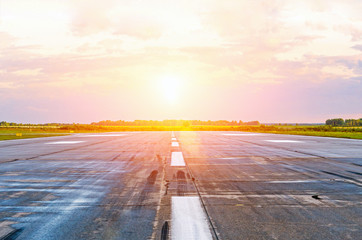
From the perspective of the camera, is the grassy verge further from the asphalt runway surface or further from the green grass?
the asphalt runway surface

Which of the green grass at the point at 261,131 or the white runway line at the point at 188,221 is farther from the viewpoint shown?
the green grass at the point at 261,131

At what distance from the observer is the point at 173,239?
3.08 metres

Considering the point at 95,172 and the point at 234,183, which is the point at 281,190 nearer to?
the point at 234,183

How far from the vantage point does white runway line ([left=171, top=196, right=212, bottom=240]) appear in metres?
3.20

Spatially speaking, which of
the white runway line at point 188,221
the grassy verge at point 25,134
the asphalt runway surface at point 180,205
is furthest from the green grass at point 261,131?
the white runway line at point 188,221

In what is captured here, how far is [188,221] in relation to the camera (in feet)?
12.0

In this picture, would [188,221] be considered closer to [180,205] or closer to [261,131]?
[180,205]

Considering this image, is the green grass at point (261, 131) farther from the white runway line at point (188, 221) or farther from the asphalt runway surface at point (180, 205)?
the white runway line at point (188, 221)

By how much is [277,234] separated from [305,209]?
1206 millimetres

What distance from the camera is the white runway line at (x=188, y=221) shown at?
3197 millimetres

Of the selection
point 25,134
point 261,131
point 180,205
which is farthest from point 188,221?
point 261,131

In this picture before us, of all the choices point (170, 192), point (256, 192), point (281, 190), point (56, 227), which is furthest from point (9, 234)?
point (281, 190)

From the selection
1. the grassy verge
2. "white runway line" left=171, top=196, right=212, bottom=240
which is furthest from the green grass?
"white runway line" left=171, top=196, right=212, bottom=240

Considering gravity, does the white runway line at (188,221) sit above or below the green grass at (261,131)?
below
